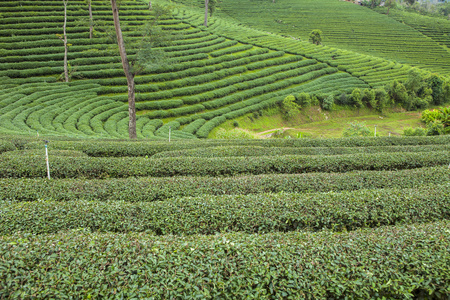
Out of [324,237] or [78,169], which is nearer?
[324,237]

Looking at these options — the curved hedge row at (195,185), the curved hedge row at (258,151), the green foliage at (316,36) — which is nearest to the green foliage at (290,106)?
the curved hedge row at (258,151)

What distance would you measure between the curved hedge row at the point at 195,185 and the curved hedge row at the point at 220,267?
2.71 meters

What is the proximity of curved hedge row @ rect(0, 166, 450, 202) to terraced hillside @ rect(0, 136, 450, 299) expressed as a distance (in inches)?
1.4

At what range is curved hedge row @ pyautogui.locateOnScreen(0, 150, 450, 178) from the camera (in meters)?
9.36

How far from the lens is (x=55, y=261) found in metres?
4.56

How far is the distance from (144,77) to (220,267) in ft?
107

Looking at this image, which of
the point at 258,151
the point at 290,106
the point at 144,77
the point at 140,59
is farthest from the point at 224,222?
the point at 290,106

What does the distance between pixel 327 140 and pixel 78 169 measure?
1228cm

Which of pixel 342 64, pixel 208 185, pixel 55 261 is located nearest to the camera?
pixel 55 261

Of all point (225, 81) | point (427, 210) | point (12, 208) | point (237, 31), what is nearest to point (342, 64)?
point (237, 31)

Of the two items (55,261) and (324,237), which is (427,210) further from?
(55,261)

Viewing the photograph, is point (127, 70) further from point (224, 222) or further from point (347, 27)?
point (347, 27)

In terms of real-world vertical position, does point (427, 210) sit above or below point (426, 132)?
above

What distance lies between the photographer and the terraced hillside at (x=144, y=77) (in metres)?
25.6
